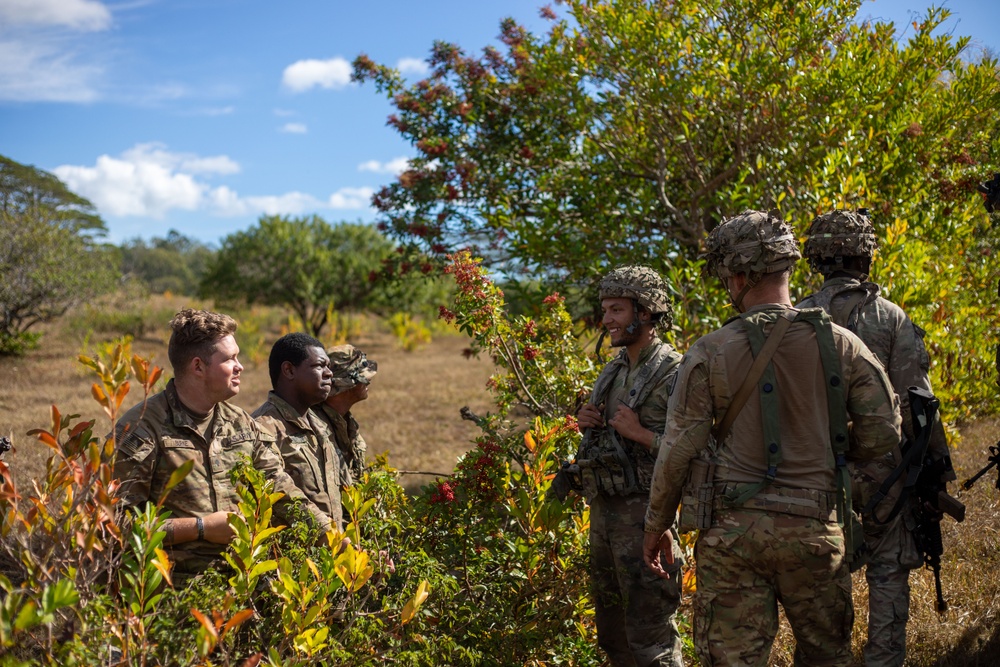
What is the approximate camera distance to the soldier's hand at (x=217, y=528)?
9.07ft

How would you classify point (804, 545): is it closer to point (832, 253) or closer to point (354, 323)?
point (832, 253)

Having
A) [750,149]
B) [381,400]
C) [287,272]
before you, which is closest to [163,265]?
[287,272]

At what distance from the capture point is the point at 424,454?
916 centimetres

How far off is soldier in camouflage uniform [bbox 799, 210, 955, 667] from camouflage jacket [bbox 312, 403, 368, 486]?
7.28ft

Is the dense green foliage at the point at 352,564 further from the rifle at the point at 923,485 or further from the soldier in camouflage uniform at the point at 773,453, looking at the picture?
the rifle at the point at 923,485

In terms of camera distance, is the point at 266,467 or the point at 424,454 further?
the point at 424,454

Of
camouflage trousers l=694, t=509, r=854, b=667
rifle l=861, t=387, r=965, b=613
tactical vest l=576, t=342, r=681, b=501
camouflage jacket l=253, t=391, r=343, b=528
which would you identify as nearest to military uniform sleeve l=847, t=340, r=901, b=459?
camouflage trousers l=694, t=509, r=854, b=667

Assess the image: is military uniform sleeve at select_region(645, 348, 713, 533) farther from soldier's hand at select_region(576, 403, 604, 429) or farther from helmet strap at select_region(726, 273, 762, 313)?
soldier's hand at select_region(576, 403, 604, 429)

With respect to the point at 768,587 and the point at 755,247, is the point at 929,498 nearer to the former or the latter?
the point at 768,587

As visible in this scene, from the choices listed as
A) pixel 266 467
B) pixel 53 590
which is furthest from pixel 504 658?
pixel 53 590

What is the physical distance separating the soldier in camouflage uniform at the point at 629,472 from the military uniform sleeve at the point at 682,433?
491mm

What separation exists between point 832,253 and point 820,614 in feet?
5.37

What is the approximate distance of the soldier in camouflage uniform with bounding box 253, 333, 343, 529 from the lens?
3.44m

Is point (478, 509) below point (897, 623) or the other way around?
the other way around
